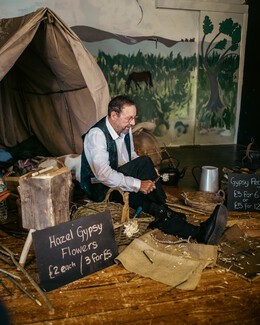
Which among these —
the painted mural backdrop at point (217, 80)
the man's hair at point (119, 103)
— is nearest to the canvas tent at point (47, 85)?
the man's hair at point (119, 103)

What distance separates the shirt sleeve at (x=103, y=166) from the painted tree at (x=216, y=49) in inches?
174

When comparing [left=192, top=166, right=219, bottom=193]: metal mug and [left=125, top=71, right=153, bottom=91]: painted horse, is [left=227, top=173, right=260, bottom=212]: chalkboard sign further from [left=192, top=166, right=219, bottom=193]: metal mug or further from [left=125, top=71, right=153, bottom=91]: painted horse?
[left=125, top=71, right=153, bottom=91]: painted horse

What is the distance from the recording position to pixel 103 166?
2623 mm

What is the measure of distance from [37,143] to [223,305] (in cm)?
370

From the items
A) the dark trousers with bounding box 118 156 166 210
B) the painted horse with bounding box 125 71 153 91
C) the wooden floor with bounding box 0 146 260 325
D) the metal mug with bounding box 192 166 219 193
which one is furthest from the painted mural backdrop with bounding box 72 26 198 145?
the wooden floor with bounding box 0 146 260 325

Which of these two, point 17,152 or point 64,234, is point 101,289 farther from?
point 17,152

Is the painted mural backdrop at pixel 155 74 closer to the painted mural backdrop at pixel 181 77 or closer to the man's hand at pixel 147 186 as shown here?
the painted mural backdrop at pixel 181 77

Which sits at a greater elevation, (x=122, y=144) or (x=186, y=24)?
(x=186, y=24)

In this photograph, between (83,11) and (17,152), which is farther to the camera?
(83,11)

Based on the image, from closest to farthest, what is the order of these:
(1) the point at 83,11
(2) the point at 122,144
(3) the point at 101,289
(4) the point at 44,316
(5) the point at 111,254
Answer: (4) the point at 44,316 → (3) the point at 101,289 → (5) the point at 111,254 → (2) the point at 122,144 → (1) the point at 83,11

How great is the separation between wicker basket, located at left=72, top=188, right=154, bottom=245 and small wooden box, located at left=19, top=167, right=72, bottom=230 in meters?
0.42

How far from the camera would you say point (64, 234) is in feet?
6.27

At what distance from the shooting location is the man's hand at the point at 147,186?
8.39ft

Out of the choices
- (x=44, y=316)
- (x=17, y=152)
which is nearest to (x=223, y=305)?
(x=44, y=316)
